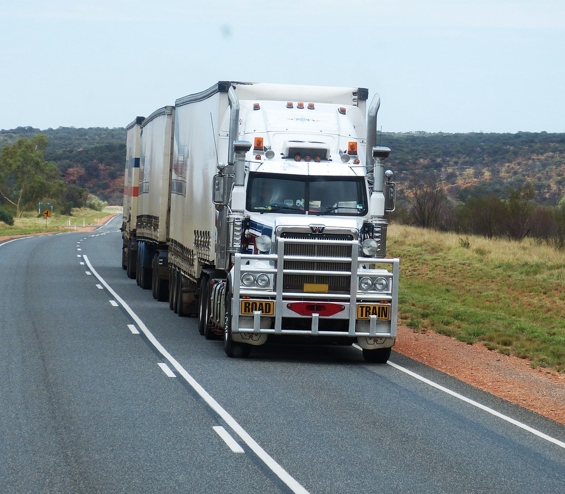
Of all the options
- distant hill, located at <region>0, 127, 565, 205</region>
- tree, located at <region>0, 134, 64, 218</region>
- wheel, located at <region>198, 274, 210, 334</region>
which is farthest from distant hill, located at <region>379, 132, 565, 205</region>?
wheel, located at <region>198, 274, 210, 334</region>

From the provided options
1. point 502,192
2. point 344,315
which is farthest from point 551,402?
point 502,192

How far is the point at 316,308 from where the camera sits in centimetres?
1504

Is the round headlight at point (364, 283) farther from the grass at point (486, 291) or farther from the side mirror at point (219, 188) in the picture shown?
the grass at point (486, 291)

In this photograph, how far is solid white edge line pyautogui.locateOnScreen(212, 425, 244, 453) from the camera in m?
9.27

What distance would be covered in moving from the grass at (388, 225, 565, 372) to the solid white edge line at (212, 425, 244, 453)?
8.34 m

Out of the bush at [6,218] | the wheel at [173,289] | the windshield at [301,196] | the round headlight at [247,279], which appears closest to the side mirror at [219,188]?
the windshield at [301,196]

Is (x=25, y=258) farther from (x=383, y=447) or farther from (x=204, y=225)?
(x=383, y=447)

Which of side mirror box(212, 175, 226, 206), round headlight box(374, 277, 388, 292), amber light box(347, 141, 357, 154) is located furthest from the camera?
amber light box(347, 141, 357, 154)

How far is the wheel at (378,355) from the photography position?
15.7 meters

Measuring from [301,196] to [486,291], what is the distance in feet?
58.4

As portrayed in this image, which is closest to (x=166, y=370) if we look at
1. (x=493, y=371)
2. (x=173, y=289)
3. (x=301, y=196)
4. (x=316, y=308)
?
(x=316, y=308)

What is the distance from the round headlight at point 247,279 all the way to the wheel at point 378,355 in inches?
86.5

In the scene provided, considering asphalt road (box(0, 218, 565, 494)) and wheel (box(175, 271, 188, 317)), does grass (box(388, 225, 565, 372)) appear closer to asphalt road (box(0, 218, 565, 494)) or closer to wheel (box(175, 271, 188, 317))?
asphalt road (box(0, 218, 565, 494))

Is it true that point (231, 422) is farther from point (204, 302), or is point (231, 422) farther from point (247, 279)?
point (204, 302)
